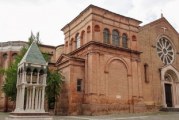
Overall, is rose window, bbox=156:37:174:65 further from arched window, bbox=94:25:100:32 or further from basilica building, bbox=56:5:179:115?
arched window, bbox=94:25:100:32

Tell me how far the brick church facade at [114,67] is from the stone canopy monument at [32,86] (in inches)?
346

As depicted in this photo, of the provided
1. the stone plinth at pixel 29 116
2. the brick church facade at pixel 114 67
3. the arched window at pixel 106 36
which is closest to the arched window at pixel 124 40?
the brick church facade at pixel 114 67

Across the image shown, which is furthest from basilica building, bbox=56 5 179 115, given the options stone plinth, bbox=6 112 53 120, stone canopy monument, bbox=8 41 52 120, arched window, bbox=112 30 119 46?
stone plinth, bbox=6 112 53 120

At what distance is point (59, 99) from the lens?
2605 centimetres

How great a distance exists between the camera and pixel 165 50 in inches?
1297

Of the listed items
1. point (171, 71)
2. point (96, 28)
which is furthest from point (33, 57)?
point (171, 71)

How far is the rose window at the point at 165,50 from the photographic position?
32.1 m

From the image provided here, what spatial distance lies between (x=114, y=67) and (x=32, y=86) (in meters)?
12.8

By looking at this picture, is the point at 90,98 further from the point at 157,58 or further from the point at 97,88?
the point at 157,58

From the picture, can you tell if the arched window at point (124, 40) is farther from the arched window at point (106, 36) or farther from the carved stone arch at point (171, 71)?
the carved stone arch at point (171, 71)

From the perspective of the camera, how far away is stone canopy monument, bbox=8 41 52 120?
14.3 meters

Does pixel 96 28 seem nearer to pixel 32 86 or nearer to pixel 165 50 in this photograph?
→ pixel 165 50

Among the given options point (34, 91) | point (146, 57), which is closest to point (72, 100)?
point (34, 91)

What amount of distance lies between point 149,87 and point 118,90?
5693 mm
